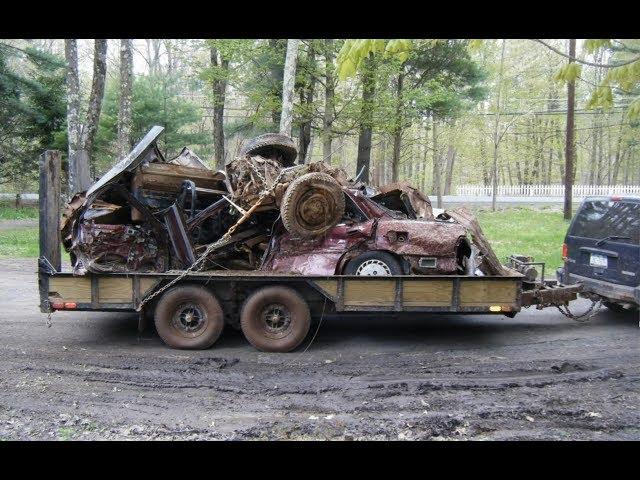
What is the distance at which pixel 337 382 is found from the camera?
19.1ft

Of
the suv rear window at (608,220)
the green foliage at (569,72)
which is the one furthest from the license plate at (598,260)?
the green foliage at (569,72)

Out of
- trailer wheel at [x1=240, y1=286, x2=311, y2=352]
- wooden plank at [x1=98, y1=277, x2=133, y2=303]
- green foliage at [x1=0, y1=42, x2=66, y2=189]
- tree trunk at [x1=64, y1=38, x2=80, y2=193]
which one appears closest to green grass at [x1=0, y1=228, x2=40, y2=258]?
tree trunk at [x1=64, y1=38, x2=80, y2=193]

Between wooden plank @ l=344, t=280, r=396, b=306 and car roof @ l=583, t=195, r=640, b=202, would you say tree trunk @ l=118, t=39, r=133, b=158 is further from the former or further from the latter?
car roof @ l=583, t=195, r=640, b=202

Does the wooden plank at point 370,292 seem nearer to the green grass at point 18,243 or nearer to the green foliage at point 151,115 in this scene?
the green grass at point 18,243

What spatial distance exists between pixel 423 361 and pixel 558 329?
8.86 ft

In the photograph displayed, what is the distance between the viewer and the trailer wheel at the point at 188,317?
22.5 ft

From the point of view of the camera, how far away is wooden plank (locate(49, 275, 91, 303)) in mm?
6809

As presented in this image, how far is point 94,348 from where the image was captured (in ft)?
22.7

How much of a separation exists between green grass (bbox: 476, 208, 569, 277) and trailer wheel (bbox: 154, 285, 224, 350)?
825 cm

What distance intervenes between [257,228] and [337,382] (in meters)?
2.69

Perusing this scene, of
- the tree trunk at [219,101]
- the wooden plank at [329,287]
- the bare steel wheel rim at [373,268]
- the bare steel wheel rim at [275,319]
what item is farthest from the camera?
the tree trunk at [219,101]

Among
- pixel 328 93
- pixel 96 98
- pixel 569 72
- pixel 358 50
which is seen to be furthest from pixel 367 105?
pixel 358 50

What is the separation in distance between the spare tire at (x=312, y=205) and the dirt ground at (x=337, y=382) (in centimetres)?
161

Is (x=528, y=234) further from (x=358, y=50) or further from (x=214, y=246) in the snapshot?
(x=358, y=50)
